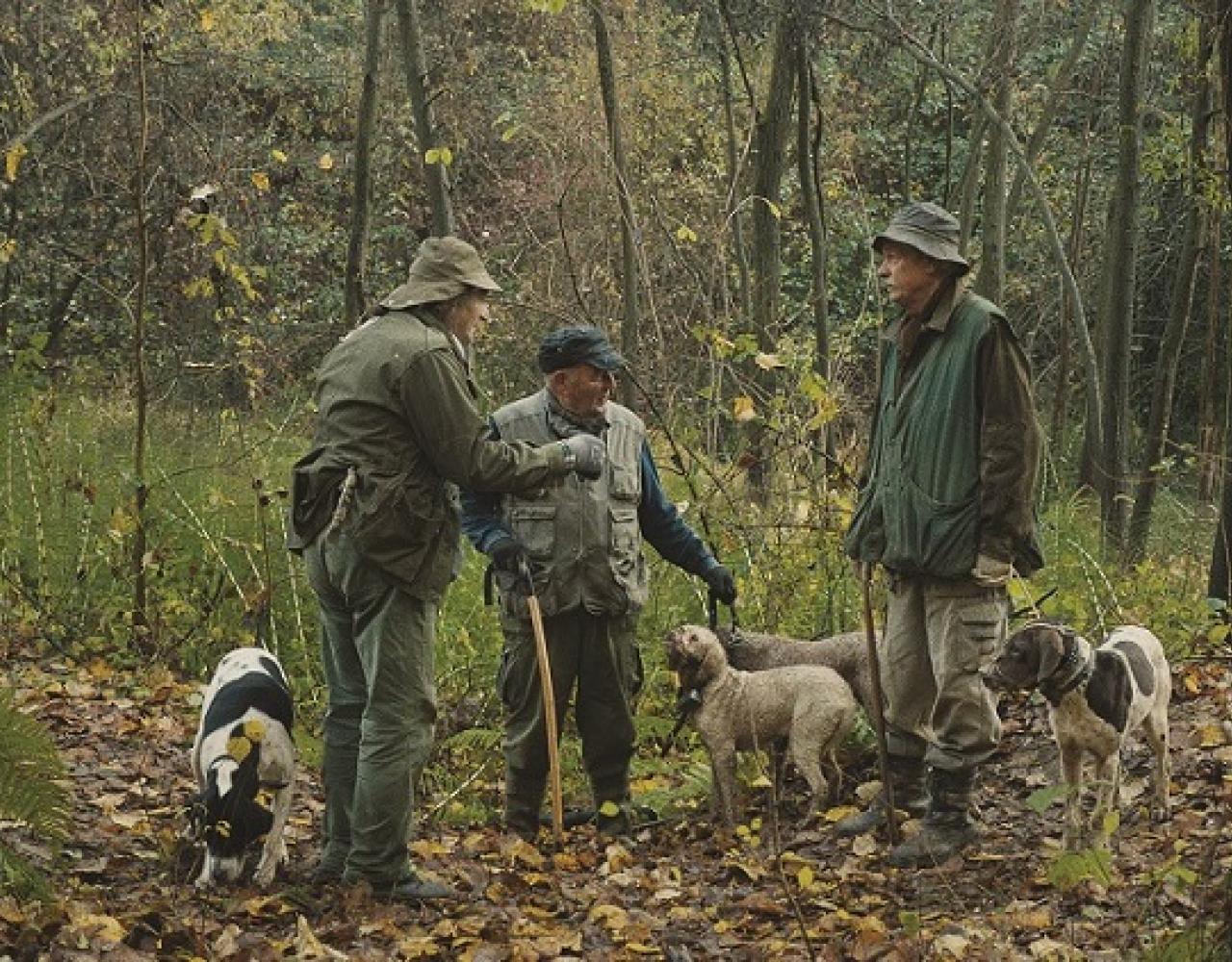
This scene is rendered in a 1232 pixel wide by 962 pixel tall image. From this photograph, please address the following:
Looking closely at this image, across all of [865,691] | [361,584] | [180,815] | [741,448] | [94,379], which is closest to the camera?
[361,584]

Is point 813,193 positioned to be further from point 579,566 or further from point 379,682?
point 379,682

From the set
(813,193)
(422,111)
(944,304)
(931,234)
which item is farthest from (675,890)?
(813,193)

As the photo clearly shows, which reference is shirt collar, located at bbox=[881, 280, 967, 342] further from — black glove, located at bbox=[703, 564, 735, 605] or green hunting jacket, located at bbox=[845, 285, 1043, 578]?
black glove, located at bbox=[703, 564, 735, 605]

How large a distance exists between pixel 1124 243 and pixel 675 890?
832 centimetres

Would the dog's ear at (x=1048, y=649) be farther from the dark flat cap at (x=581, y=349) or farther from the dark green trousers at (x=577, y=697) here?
the dark flat cap at (x=581, y=349)

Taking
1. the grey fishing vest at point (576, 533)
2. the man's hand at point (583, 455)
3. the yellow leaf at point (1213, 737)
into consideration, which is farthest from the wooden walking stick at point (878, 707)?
the yellow leaf at point (1213, 737)

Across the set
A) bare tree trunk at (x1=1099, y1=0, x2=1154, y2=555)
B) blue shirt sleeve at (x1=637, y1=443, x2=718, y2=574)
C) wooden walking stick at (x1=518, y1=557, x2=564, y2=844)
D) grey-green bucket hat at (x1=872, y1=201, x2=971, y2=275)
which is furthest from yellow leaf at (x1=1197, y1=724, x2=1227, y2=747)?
bare tree trunk at (x1=1099, y1=0, x2=1154, y2=555)

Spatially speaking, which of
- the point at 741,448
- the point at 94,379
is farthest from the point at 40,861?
the point at 94,379

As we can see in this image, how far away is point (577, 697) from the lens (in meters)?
8.02

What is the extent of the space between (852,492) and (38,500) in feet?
17.9

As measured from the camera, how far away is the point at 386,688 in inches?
259

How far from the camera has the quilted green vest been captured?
6992 millimetres

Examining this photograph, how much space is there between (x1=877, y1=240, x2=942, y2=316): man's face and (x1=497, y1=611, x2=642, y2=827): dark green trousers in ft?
6.23

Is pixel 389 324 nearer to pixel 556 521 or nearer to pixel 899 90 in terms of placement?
pixel 556 521
